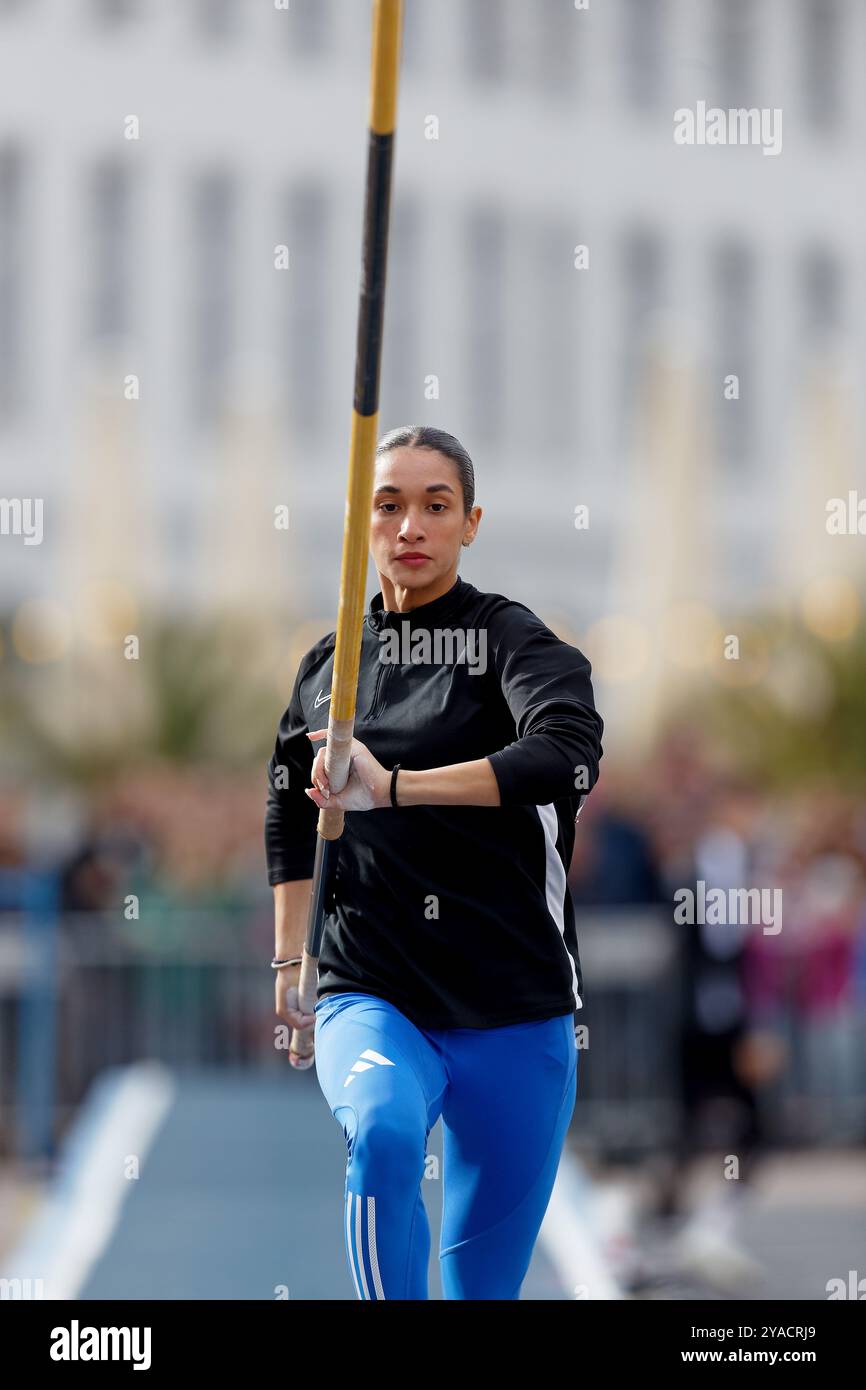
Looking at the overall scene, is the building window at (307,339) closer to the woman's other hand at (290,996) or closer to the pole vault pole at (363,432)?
the woman's other hand at (290,996)

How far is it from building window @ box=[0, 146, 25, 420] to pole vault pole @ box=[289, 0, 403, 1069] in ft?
107

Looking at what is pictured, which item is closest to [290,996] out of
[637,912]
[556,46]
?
[637,912]

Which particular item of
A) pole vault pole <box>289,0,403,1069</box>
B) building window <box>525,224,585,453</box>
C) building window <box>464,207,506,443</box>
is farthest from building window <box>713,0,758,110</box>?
pole vault pole <box>289,0,403,1069</box>

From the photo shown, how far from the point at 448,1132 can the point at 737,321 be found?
36.6m

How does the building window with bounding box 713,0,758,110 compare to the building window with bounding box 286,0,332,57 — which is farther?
the building window with bounding box 713,0,758,110

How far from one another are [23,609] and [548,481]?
38.6 feet

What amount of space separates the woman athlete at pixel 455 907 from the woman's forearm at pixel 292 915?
0.21 m

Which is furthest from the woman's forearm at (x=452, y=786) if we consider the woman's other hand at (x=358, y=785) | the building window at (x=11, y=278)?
the building window at (x=11, y=278)

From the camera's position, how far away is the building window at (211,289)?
1400 inches

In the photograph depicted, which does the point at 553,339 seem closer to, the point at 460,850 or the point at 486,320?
the point at 486,320

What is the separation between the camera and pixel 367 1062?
338 centimetres

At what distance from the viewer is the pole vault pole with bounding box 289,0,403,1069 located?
2766 millimetres

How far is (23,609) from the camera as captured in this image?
27.4m

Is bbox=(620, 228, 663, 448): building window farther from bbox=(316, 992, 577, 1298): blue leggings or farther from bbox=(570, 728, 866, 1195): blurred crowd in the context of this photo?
bbox=(316, 992, 577, 1298): blue leggings
